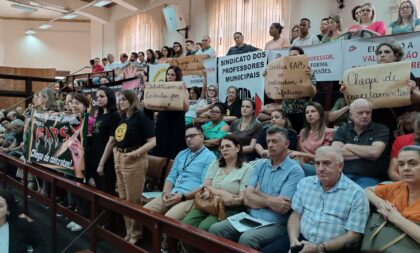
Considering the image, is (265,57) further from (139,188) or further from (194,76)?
(139,188)

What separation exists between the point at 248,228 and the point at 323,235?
478mm

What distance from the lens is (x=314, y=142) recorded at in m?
3.03

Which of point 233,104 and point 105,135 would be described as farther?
point 233,104

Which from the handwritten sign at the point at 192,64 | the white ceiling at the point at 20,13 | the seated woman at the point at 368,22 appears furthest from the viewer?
the white ceiling at the point at 20,13

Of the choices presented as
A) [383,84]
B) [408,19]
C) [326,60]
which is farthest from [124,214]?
[408,19]

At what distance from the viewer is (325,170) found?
2.20m

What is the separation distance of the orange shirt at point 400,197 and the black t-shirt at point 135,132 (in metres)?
1.93

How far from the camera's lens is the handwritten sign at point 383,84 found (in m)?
2.84

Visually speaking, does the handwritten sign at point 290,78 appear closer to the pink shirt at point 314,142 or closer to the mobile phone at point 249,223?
the pink shirt at point 314,142

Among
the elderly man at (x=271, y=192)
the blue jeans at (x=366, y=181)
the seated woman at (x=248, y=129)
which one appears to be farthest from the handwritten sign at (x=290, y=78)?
the blue jeans at (x=366, y=181)

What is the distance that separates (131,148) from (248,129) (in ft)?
3.82

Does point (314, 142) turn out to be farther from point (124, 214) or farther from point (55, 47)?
point (55, 47)

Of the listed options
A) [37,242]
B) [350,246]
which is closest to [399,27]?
[350,246]

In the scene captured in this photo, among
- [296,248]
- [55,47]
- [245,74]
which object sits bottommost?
[296,248]
